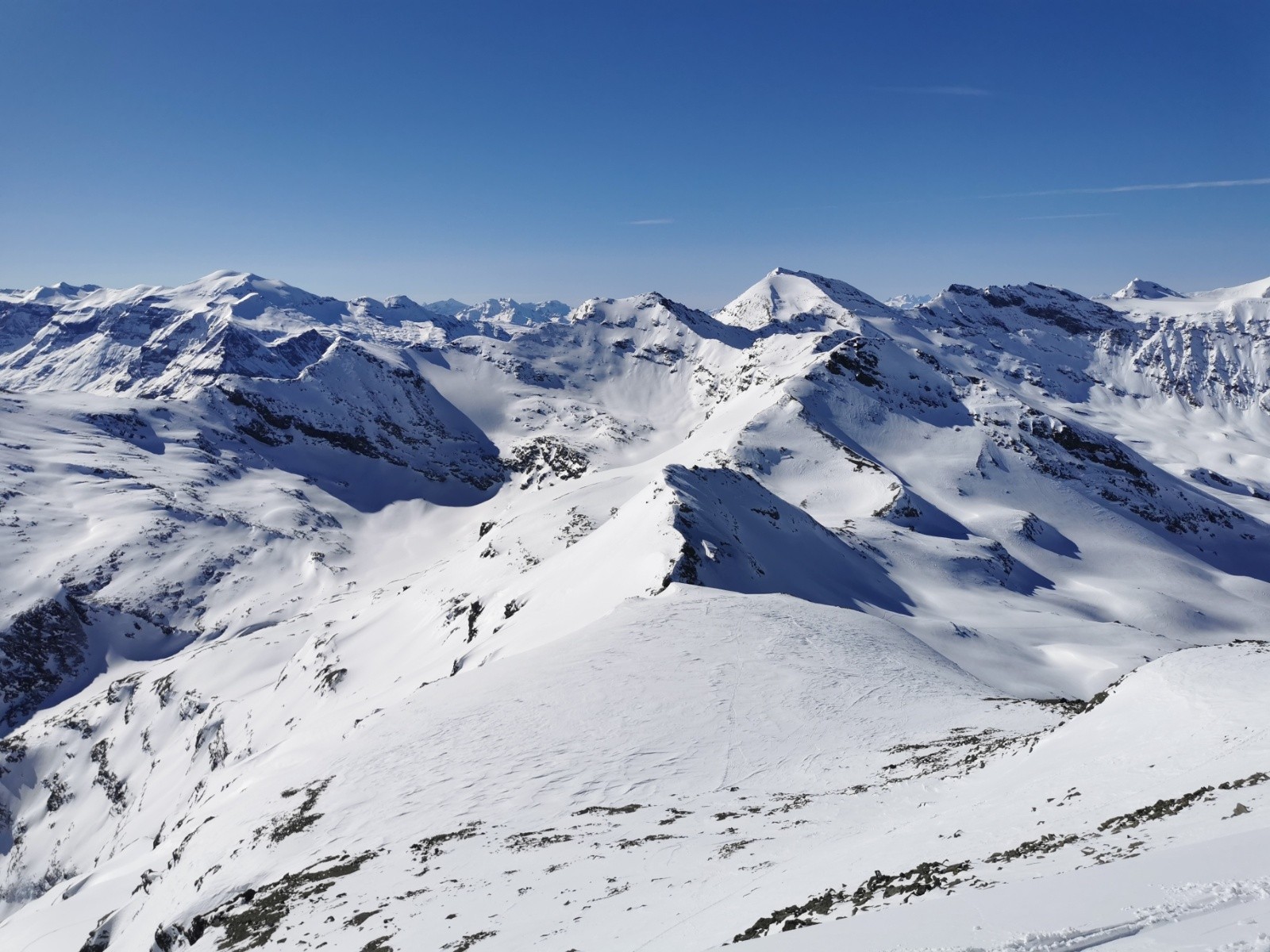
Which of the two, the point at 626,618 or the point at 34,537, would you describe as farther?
the point at 34,537

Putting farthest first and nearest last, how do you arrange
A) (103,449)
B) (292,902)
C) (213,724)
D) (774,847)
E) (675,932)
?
1. (103,449)
2. (213,724)
3. (292,902)
4. (774,847)
5. (675,932)

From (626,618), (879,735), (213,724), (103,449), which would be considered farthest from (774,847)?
(103,449)

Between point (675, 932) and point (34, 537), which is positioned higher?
point (675, 932)

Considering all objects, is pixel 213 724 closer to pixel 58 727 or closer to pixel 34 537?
pixel 58 727

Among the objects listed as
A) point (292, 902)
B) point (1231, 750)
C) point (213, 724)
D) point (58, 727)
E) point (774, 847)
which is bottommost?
point (58, 727)

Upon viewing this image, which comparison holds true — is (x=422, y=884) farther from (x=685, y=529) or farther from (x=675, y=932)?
(x=685, y=529)

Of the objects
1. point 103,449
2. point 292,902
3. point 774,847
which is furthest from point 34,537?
point 774,847

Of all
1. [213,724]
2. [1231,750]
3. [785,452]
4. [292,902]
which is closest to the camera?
[1231,750]
